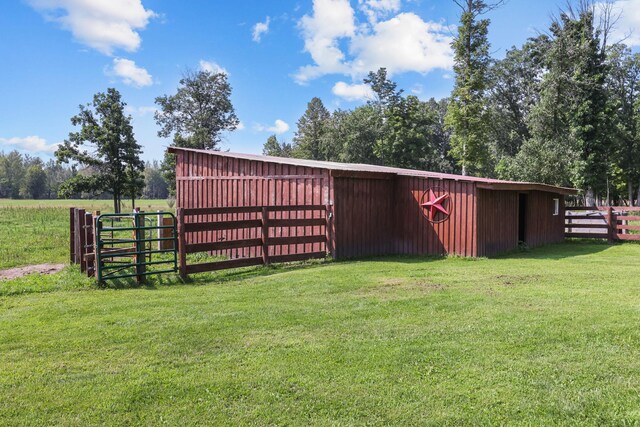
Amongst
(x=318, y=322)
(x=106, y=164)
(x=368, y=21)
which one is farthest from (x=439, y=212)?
(x=106, y=164)

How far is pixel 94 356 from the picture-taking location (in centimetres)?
451

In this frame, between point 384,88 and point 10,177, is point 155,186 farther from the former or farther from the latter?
point 384,88

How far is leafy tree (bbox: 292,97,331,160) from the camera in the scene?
5516cm

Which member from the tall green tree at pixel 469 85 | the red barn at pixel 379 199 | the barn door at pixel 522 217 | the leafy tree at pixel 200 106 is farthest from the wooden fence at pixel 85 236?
the leafy tree at pixel 200 106

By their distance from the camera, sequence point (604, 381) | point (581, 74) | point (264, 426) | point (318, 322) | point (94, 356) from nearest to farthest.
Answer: point (264, 426)
point (604, 381)
point (94, 356)
point (318, 322)
point (581, 74)

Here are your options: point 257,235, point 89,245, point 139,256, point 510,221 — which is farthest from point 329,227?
point 510,221

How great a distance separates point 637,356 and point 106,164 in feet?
103

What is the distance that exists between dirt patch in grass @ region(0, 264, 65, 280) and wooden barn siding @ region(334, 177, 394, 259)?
6.20 m

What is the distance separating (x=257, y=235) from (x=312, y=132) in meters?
45.2

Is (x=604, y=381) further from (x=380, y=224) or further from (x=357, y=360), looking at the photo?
(x=380, y=224)

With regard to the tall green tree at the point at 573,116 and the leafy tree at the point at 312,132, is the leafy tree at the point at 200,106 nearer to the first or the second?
the leafy tree at the point at 312,132

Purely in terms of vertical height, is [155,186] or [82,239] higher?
[155,186]

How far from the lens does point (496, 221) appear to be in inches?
492

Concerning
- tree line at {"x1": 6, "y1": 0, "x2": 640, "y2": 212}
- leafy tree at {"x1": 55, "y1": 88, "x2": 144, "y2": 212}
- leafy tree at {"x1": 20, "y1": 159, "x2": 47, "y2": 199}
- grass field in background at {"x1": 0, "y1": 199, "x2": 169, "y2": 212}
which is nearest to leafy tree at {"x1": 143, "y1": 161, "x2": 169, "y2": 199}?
leafy tree at {"x1": 20, "y1": 159, "x2": 47, "y2": 199}
